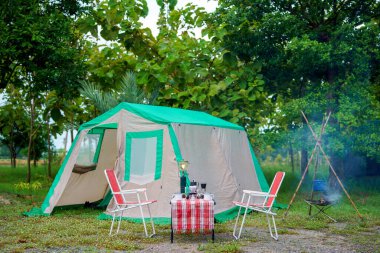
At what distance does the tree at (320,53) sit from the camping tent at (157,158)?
10.2 feet

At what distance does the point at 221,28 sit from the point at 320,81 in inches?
111

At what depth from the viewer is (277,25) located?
40.1 feet

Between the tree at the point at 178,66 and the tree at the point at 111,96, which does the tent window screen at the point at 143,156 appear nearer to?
the tree at the point at 111,96

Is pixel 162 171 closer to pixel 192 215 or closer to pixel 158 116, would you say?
pixel 158 116

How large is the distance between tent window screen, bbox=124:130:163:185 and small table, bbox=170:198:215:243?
1751 mm

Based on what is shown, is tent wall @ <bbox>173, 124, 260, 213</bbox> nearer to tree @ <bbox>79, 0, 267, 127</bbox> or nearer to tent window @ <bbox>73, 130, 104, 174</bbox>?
tent window @ <bbox>73, 130, 104, 174</bbox>

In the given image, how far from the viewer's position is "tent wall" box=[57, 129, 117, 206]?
9.22m

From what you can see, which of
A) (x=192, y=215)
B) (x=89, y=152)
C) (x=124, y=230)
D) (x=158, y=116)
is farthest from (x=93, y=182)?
(x=192, y=215)

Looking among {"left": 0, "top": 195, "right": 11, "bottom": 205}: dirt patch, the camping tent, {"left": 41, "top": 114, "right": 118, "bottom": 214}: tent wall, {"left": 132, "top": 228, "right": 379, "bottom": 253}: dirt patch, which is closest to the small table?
{"left": 132, "top": 228, "right": 379, "bottom": 253}: dirt patch

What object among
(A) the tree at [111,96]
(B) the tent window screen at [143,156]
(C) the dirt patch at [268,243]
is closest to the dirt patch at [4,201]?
(A) the tree at [111,96]

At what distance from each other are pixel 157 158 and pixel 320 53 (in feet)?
18.0

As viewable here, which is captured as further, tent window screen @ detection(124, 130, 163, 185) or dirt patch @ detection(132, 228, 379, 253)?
tent window screen @ detection(124, 130, 163, 185)

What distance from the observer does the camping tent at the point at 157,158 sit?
7.88 metres

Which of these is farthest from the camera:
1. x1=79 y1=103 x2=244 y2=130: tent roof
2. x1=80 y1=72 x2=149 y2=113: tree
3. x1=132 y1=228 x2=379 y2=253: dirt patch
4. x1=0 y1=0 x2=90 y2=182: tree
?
x1=80 y1=72 x2=149 y2=113: tree
